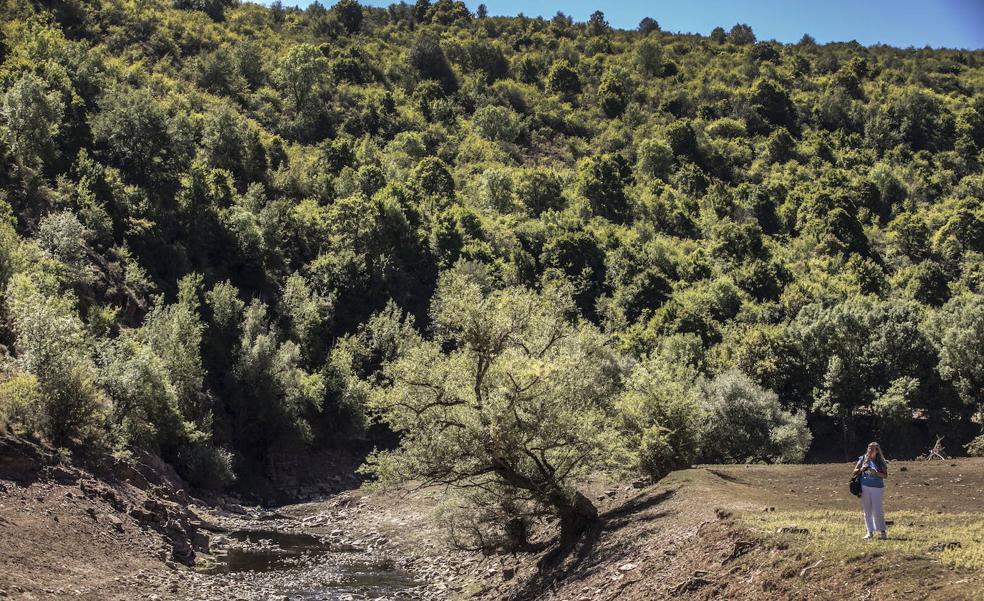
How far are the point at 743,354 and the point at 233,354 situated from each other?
4735 cm

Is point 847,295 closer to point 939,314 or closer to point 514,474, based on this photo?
point 939,314

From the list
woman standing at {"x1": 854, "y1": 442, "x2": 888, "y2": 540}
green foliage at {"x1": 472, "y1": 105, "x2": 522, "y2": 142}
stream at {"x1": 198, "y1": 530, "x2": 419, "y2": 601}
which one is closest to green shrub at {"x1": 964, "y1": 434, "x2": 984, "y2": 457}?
woman standing at {"x1": 854, "y1": 442, "x2": 888, "y2": 540}

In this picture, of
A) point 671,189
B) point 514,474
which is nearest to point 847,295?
point 671,189

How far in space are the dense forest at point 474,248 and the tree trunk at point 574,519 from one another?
0.15 meters

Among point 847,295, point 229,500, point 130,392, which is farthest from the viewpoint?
point 847,295

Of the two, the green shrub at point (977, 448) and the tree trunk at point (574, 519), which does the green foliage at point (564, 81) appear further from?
the tree trunk at point (574, 519)

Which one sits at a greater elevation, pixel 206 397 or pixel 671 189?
pixel 671 189

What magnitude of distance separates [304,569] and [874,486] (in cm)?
2226

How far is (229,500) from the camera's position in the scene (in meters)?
45.8

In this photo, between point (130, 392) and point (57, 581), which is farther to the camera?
point (130, 392)

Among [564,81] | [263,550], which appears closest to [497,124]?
[564,81]

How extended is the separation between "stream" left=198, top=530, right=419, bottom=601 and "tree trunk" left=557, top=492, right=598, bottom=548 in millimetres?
5850

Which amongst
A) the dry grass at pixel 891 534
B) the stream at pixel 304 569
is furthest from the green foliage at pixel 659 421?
the stream at pixel 304 569

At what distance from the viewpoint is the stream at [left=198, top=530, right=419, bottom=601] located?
25906mm
